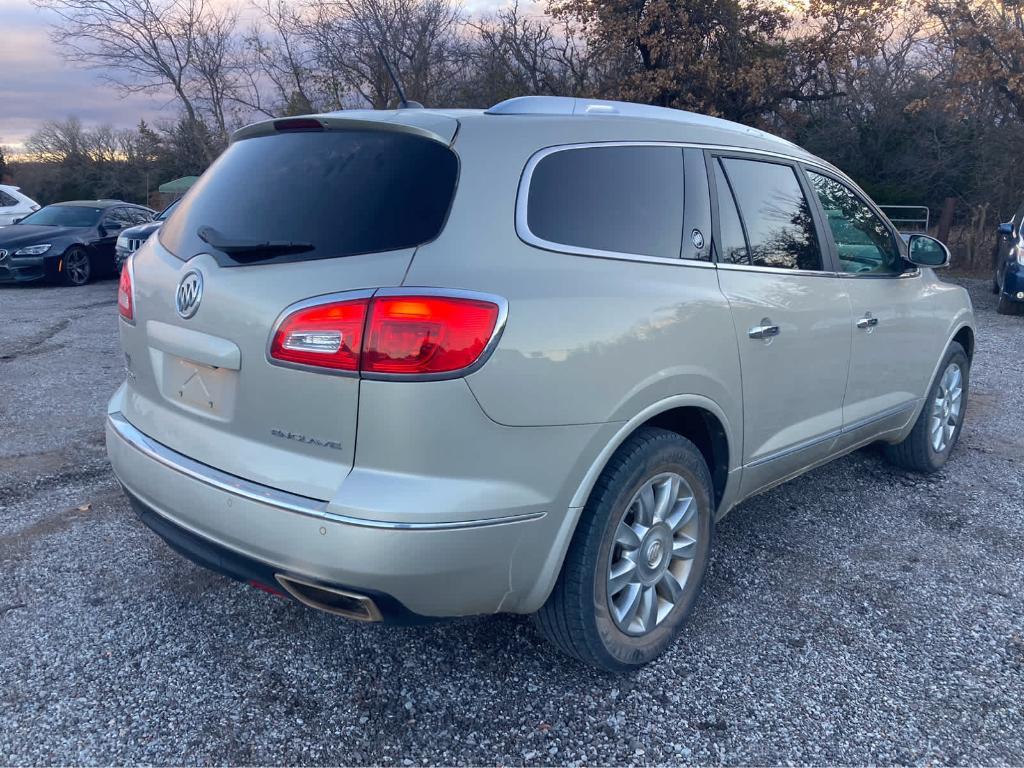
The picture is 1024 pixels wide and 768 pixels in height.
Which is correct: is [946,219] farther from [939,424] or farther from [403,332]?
[403,332]

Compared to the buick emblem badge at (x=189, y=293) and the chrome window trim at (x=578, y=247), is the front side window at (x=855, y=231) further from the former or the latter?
the buick emblem badge at (x=189, y=293)

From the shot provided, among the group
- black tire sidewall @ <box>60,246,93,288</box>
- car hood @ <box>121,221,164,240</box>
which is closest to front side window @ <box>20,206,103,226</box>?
black tire sidewall @ <box>60,246,93,288</box>

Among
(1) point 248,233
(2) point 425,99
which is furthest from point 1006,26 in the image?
(1) point 248,233

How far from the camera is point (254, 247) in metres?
2.43

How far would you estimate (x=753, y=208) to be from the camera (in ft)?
10.8

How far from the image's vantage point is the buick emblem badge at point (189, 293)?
247cm

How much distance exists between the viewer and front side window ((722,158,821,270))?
324cm

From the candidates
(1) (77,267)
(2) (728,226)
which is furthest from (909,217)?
(2) (728,226)

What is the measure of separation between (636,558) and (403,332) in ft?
3.75

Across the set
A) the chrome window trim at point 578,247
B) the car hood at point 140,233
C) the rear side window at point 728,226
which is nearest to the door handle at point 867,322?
the chrome window trim at point 578,247

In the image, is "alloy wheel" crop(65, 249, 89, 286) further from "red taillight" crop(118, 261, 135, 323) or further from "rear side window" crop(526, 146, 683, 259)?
"rear side window" crop(526, 146, 683, 259)

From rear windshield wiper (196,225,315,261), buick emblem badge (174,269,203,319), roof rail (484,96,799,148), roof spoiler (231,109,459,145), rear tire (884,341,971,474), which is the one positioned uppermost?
roof rail (484,96,799,148)

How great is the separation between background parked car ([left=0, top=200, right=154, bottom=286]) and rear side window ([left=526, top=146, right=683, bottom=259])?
1294 centimetres

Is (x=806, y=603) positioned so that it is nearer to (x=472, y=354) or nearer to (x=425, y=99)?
(x=472, y=354)
